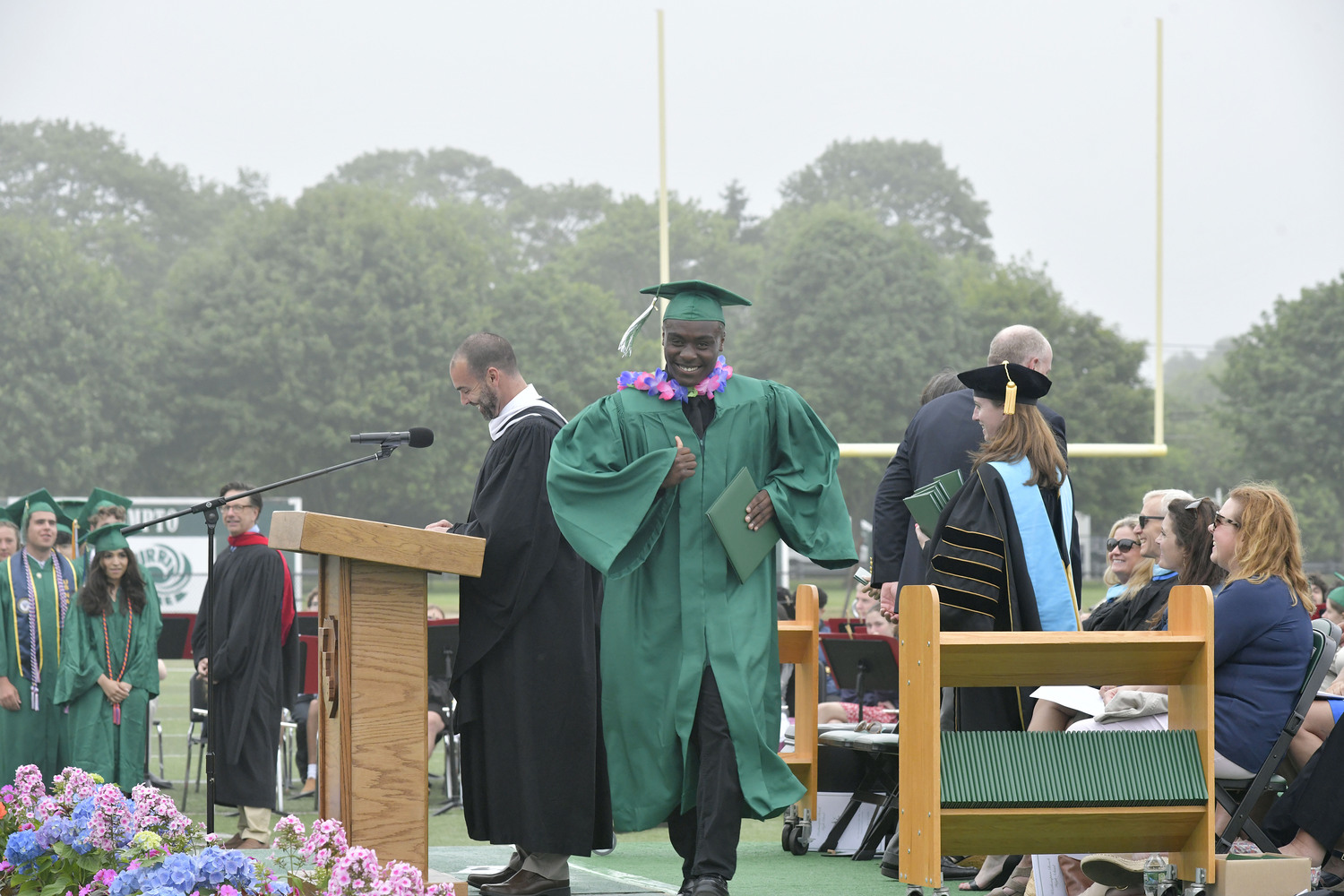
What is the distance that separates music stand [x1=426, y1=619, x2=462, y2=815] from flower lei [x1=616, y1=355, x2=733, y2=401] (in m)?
5.00

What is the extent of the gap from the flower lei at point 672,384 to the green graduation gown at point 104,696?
5.49 meters

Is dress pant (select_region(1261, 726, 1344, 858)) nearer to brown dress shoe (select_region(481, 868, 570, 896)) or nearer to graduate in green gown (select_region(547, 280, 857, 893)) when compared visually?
graduate in green gown (select_region(547, 280, 857, 893))

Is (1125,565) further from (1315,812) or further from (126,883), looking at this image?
(126,883)

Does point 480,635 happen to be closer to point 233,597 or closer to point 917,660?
point 917,660

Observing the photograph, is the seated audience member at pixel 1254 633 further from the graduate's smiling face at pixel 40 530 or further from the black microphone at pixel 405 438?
the graduate's smiling face at pixel 40 530

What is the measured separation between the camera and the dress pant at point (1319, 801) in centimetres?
518

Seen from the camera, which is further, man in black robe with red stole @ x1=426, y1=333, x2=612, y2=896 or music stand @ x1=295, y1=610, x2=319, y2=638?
music stand @ x1=295, y1=610, x2=319, y2=638

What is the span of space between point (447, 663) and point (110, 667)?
7.22 ft

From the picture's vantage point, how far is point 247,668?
341 inches

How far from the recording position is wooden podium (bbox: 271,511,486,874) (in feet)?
Result: 14.7

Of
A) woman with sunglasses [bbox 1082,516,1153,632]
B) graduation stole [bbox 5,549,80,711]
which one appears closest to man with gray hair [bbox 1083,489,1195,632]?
woman with sunglasses [bbox 1082,516,1153,632]

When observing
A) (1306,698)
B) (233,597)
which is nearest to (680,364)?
(1306,698)

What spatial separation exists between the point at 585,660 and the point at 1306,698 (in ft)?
8.05

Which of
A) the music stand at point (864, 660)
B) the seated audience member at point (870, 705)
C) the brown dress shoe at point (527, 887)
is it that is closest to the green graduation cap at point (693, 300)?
the brown dress shoe at point (527, 887)
